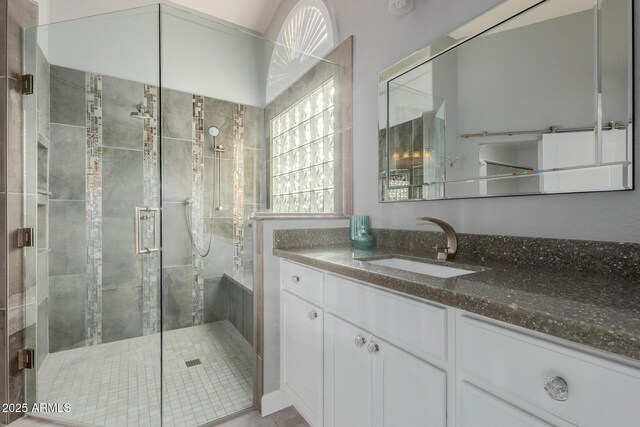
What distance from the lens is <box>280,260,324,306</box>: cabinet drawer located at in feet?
4.21

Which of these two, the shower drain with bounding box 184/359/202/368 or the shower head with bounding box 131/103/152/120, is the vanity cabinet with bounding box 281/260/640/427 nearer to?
the shower drain with bounding box 184/359/202/368

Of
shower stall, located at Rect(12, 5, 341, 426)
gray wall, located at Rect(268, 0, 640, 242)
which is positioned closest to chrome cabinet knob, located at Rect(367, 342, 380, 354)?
gray wall, located at Rect(268, 0, 640, 242)

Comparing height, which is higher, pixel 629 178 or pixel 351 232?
pixel 629 178

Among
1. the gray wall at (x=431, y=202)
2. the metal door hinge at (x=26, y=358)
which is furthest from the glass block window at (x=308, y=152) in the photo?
the metal door hinge at (x=26, y=358)

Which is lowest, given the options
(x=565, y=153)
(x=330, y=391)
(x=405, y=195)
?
(x=330, y=391)

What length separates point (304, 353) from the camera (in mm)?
1405

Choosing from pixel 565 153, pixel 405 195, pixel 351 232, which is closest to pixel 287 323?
pixel 351 232

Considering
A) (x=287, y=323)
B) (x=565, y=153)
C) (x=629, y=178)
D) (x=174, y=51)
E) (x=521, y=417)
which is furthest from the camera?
(x=174, y=51)

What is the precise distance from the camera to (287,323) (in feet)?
5.08

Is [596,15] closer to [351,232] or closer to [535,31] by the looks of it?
[535,31]

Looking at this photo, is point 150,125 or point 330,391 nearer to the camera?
point 330,391

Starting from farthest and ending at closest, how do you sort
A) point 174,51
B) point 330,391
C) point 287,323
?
1. point 174,51
2. point 287,323
3. point 330,391

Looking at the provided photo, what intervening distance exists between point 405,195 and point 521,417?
1.12 meters

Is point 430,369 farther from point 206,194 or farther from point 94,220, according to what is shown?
point 94,220
